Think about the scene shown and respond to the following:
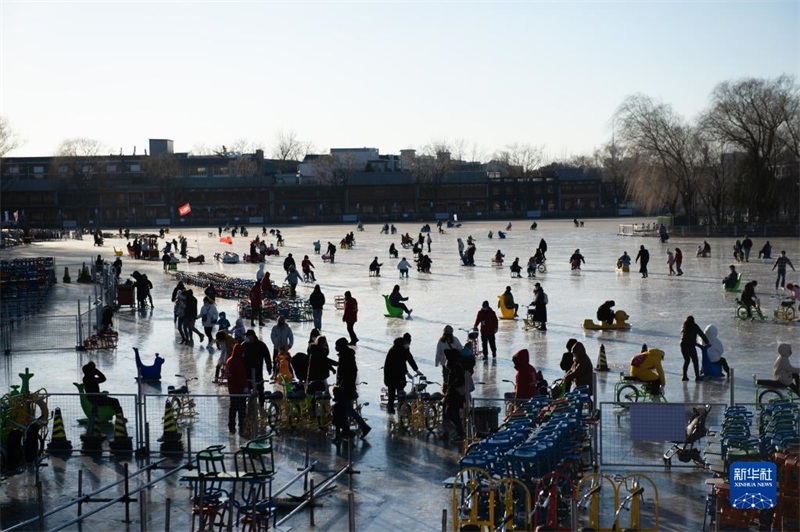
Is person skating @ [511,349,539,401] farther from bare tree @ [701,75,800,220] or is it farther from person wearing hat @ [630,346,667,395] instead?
bare tree @ [701,75,800,220]

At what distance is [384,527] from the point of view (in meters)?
11.0

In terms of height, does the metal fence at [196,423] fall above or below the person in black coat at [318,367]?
below

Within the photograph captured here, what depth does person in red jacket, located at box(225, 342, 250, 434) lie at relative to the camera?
15.2m

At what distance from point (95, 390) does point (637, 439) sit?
790 cm

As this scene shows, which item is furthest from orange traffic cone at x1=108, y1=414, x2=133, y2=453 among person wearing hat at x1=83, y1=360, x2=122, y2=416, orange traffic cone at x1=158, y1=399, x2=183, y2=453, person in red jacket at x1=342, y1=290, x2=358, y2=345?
person in red jacket at x1=342, y1=290, x2=358, y2=345

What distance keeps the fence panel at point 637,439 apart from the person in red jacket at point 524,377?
3.82 feet

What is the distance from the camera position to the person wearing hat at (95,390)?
49.2 feet

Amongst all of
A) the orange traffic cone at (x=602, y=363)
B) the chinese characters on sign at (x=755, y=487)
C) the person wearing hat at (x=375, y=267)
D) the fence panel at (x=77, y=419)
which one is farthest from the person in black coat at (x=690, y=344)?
the person wearing hat at (x=375, y=267)

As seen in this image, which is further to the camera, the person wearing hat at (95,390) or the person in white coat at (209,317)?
the person in white coat at (209,317)

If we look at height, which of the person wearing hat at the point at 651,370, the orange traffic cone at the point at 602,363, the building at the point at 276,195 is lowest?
the orange traffic cone at the point at 602,363

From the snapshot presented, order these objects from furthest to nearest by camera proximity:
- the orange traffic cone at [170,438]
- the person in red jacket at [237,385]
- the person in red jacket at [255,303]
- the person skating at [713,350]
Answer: the person in red jacket at [255,303], the person skating at [713,350], the person in red jacket at [237,385], the orange traffic cone at [170,438]

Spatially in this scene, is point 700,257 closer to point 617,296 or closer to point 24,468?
point 617,296

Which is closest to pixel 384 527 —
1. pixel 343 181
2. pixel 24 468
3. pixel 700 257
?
pixel 24 468

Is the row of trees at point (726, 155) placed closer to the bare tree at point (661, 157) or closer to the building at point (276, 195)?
the bare tree at point (661, 157)
